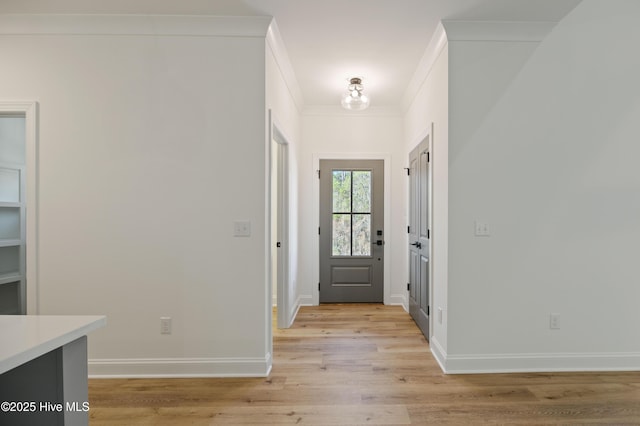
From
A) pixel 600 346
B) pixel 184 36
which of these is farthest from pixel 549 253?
pixel 184 36

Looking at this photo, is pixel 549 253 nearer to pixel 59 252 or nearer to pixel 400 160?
pixel 400 160

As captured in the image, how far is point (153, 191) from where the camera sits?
2.71 metres

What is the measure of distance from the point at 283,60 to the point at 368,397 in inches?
114

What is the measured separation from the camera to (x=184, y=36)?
2688mm

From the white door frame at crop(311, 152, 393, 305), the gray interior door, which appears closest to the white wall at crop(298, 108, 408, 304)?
the white door frame at crop(311, 152, 393, 305)

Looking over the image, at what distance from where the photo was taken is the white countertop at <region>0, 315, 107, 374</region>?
0.96 metres

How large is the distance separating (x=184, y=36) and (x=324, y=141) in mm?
2434

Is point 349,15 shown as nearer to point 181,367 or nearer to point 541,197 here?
point 541,197

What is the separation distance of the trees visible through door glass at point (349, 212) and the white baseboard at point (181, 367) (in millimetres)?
2373

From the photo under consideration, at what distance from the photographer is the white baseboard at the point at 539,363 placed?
2748mm

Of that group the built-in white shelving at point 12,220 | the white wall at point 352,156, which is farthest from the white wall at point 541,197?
the built-in white shelving at point 12,220

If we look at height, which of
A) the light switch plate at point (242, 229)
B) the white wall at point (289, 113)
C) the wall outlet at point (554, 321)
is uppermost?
the white wall at point (289, 113)

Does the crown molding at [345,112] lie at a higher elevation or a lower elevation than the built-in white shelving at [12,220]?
higher

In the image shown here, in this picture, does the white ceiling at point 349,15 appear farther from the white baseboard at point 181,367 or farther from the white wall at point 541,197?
the white baseboard at point 181,367
